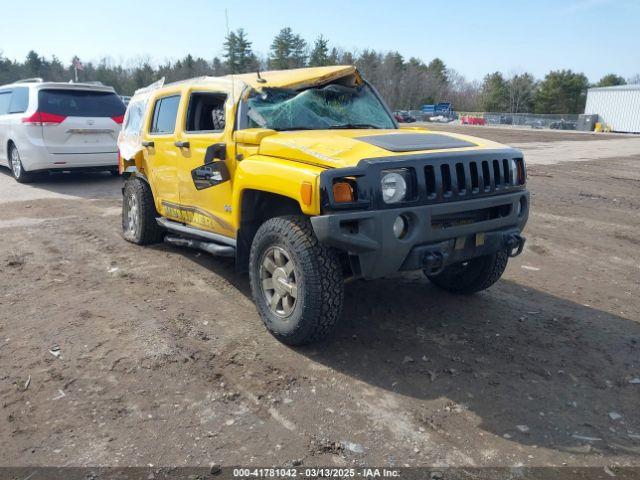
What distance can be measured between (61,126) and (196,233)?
651 cm

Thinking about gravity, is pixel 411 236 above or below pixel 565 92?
below

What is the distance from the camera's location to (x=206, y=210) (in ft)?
15.9

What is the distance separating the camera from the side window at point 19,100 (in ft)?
33.9

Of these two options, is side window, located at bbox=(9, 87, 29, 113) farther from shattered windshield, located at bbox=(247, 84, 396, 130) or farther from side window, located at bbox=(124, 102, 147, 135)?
shattered windshield, located at bbox=(247, 84, 396, 130)

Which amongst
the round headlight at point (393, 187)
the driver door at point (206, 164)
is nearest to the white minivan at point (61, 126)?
the driver door at point (206, 164)

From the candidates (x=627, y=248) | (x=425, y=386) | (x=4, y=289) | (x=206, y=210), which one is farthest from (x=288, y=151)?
(x=627, y=248)

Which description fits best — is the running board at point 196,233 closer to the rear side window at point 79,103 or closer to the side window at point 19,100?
the rear side window at point 79,103

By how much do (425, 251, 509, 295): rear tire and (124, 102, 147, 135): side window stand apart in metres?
3.91

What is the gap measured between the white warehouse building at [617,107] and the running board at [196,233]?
182 feet

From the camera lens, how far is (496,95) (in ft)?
263

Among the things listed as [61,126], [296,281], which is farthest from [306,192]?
[61,126]

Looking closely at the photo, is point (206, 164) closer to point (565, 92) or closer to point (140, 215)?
point (140, 215)

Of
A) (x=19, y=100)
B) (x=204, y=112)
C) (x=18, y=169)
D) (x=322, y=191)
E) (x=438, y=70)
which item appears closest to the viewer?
(x=322, y=191)

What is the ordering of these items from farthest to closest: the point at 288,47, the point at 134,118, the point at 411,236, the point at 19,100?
the point at 288,47 < the point at 19,100 < the point at 134,118 < the point at 411,236
